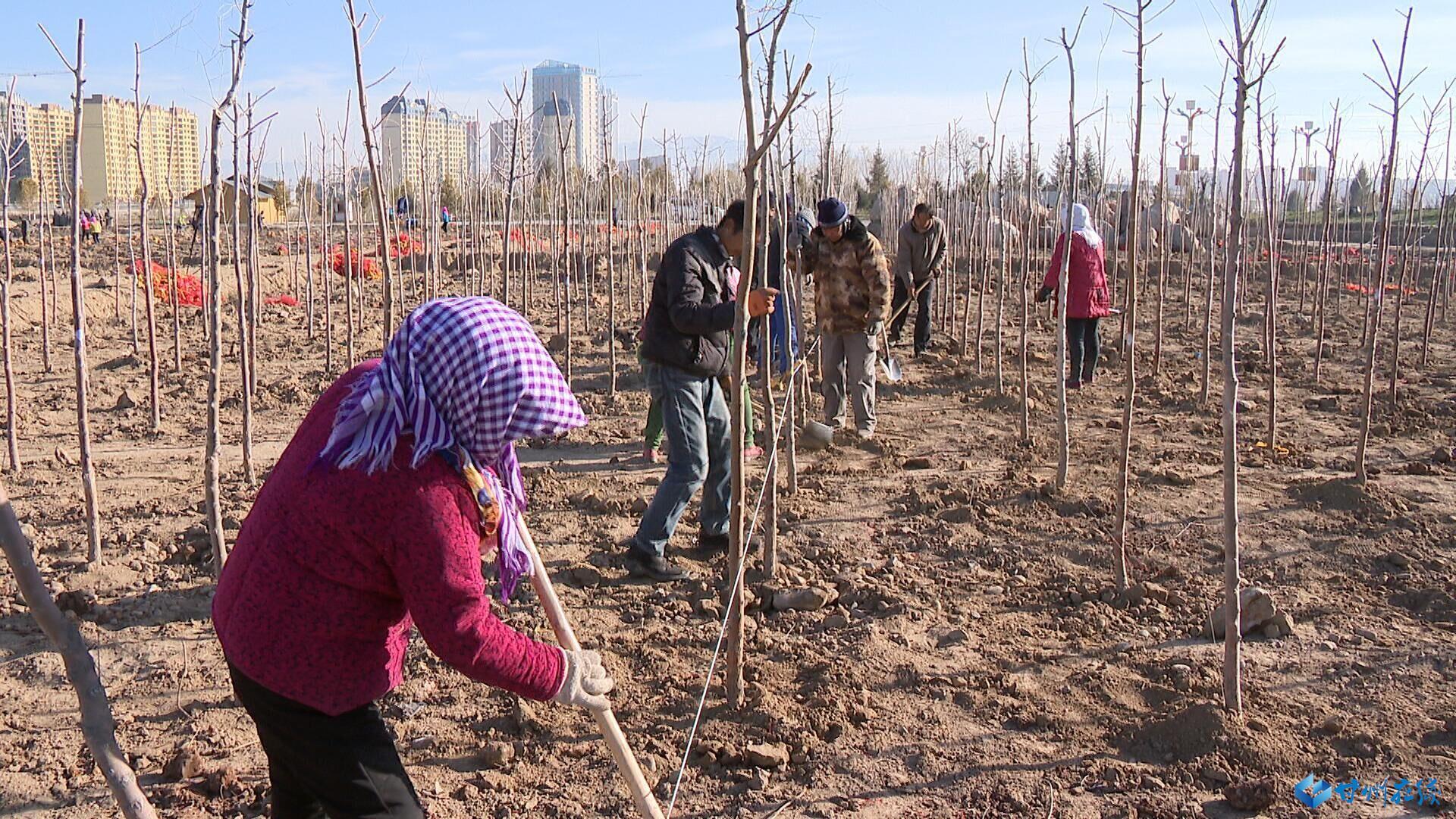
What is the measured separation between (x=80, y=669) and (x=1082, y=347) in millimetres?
6924

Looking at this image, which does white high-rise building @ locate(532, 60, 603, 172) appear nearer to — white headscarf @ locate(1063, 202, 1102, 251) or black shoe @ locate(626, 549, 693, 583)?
white headscarf @ locate(1063, 202, 1102, 251)

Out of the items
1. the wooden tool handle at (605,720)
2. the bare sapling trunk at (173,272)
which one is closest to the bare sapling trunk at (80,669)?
the wooden tool handle at (605,720)

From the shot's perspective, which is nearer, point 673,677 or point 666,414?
point 673,677

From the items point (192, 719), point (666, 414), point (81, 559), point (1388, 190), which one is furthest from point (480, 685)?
point (1388, 190)

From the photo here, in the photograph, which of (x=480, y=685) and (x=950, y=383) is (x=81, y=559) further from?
(x=950, y=383)

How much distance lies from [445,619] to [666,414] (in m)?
2.30

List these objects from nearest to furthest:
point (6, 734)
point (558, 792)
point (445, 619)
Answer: point (445, 619), point (558, 792), point (6, 734)

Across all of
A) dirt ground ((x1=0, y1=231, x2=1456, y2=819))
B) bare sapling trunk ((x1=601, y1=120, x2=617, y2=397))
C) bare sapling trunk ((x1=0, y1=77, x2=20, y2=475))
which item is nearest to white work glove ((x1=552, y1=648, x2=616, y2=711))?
dirt ground ((x1=0, y1=231, x2=1456, y2=819))

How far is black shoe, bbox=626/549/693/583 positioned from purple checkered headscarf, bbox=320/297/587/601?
7.72ft

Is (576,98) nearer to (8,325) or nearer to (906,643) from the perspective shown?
(8,325)

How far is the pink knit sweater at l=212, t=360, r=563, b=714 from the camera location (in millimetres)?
1565

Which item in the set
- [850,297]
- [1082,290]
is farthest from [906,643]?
[1082,290]

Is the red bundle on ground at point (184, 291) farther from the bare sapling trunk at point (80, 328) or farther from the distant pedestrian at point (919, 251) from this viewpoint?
the bare sapling trunk at point (80, 328)

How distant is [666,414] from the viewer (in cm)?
386
